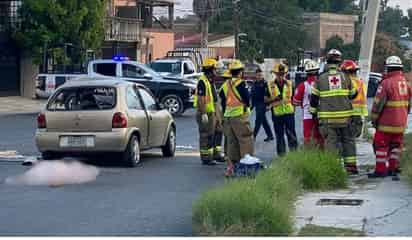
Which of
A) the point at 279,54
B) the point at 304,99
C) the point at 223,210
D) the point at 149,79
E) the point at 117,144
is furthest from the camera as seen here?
the point at 279,54

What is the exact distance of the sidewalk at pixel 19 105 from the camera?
3353cm

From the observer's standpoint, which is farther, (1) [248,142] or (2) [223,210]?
(1) [248,142]

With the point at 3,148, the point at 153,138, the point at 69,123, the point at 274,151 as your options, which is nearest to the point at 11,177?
the point at 69,123

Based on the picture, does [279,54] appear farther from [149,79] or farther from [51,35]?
[149,79]

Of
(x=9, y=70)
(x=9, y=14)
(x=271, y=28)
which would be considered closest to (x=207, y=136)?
(x=9, y=70)

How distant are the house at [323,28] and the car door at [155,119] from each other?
57208mm

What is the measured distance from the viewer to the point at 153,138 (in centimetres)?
1605

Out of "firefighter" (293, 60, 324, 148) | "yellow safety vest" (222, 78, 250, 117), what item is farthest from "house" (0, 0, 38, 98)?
"yellow safety vest" (222, 78, 250, 117)

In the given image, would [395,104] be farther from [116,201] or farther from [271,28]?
[271,28]

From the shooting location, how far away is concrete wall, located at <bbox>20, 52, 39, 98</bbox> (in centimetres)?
4084

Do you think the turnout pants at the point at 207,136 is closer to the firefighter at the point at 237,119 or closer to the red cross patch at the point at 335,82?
the firefighter at the point at 237,119

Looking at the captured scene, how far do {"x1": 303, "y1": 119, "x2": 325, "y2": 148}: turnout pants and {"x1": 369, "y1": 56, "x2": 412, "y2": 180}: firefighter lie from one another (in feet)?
3.37

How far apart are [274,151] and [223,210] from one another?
10055 mm

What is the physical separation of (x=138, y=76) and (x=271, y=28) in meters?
43.0
